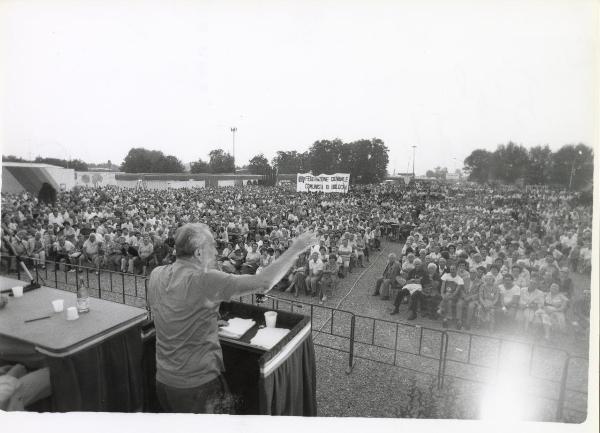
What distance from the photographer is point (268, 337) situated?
2.36m

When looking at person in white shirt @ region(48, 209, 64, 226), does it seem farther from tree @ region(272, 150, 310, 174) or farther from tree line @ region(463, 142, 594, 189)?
tree line @ region(463, 142, 594, 189)

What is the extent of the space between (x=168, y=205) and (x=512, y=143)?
5333 mm

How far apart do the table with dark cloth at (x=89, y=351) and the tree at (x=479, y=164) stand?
3.77m

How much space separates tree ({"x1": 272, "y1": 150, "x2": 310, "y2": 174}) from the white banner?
33 centimetres

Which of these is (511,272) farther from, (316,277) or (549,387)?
(316,277)

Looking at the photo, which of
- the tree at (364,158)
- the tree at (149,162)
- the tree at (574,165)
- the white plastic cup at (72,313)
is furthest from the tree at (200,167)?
the tree at (574,165)

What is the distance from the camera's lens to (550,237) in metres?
4.25

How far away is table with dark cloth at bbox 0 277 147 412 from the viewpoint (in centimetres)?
214

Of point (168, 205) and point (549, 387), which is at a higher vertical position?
point (168, 205)

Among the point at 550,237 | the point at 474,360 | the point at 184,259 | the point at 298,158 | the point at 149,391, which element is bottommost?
the point at 474,360

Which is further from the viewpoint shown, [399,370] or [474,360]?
[474,360]

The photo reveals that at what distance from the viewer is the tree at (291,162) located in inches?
206

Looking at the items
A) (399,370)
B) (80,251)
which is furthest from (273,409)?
(80,251)

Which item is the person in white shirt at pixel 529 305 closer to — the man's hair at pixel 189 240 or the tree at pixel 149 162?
the man's hair at pixel 189 240
